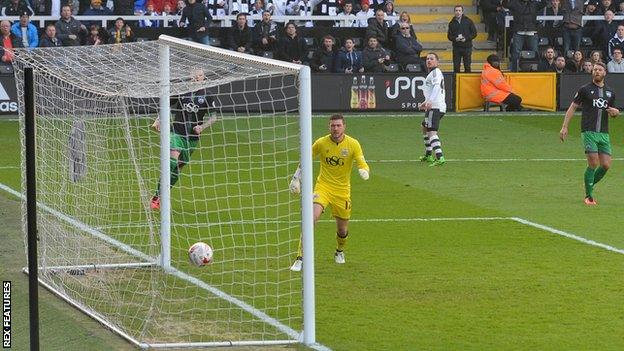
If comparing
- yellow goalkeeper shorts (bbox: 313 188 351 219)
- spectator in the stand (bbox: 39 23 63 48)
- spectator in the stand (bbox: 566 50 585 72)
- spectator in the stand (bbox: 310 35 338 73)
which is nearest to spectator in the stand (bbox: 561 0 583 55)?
spectator in the stand (bbox: 566 50 585 72)

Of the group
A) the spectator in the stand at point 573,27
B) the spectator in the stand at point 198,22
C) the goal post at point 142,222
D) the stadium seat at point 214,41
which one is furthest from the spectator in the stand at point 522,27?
the goal post at point 142,222

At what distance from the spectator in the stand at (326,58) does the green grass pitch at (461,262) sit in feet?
21.8

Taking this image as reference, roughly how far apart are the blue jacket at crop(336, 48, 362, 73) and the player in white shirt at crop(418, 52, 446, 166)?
8.23 m

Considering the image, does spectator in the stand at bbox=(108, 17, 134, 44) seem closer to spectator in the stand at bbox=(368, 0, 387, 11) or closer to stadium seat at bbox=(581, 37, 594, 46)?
spectator in the stand at bbox=(368, 0, 387, 11)

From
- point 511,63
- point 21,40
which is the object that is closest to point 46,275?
point 21,40

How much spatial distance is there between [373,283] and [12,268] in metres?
4.37

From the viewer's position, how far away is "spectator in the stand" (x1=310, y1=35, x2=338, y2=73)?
3441 cm

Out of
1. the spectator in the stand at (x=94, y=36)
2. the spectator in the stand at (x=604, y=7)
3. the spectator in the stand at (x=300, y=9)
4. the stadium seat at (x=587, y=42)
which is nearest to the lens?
the spectator in the stand at (x=94, y=36)

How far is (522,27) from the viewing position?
37094mm

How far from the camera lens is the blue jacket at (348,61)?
112 feet

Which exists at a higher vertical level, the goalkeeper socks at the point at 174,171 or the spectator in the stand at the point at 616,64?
the spectator in the stand at the point at 616,64

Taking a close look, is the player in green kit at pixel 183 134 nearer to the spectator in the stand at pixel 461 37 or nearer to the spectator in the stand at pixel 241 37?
the spectator in the stand at pixel 241 37

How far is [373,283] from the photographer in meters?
14.9

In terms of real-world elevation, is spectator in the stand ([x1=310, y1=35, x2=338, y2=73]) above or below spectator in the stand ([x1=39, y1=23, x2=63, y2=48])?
below
